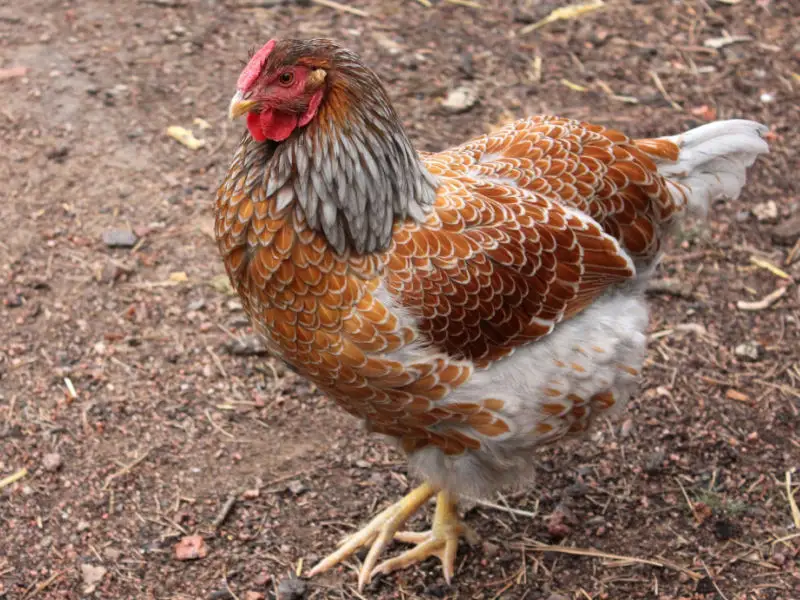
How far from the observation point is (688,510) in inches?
147

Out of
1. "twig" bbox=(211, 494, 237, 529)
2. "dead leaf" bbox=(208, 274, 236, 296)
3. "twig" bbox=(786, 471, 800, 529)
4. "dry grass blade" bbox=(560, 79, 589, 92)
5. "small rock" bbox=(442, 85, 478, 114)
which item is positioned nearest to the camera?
"twig" bbox=(211, 494, 237, 529)

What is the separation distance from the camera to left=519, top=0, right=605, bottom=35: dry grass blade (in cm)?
622

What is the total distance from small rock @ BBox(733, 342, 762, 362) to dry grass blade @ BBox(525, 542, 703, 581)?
1.21 meters

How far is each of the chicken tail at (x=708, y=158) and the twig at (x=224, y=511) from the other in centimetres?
207

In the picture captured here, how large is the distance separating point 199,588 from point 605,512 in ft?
5.27

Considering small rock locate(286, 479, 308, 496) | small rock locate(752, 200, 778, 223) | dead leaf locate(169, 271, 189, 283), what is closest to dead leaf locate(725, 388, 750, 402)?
small rock locate(752, 200, 778, 223)

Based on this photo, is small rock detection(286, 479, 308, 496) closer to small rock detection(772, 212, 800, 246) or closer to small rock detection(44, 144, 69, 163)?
small rock detection(44, 144, 69, 163)

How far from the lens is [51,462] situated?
11.9ft

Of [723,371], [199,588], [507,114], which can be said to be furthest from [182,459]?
[507,114]

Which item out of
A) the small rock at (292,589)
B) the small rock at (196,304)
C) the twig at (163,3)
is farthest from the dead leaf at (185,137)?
the small rock at (292,589)

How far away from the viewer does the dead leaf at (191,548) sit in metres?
3.43

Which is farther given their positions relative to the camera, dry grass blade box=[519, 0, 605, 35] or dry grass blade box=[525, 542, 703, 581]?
dry grass blade box=[519, 0, 605, 35]

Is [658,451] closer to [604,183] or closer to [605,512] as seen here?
[605,512]

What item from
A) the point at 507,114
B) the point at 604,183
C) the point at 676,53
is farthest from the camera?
the point at 676,53
